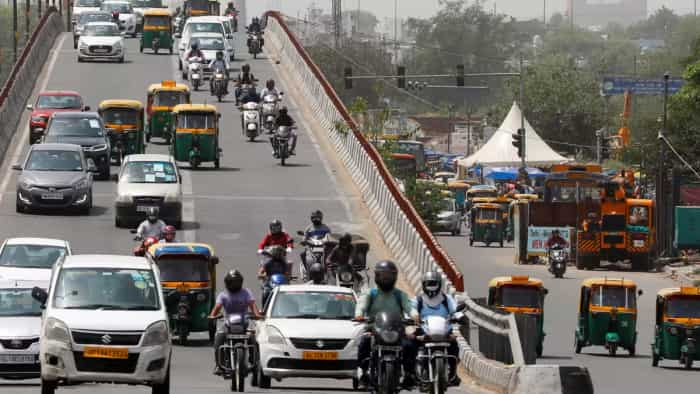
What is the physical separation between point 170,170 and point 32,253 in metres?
13.7

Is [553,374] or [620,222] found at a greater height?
[553,374]

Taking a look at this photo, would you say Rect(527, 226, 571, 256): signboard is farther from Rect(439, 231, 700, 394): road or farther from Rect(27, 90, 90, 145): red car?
Rect(27, 90, 90, 145): red car

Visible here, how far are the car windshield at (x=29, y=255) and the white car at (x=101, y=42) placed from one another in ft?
164

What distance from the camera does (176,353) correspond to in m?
29.6

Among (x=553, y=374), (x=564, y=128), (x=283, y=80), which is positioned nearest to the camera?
(x=553, y=374)

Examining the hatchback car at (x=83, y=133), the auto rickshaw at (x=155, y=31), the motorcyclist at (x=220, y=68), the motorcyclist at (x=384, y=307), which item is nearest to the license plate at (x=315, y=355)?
the motorcyclist at (x=384, y=307)

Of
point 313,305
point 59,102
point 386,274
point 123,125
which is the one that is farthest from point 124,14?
point 386,274

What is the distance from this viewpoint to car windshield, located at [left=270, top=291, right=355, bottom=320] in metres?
23.9

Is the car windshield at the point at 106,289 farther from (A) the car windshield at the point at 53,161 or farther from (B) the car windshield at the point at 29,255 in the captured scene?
(A) the car windshield at the point at 53,161

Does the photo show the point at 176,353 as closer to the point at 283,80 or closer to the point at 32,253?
the point at 32,253

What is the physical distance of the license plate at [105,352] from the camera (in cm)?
2006

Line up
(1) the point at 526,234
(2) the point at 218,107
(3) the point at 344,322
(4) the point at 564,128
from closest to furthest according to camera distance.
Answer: (3) the point at 344,322 < (2) the point at 218,107 < (1) the point at 526,234 < (4) the point at 564,128

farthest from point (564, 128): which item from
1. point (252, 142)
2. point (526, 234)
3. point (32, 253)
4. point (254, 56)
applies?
point (32, 253)

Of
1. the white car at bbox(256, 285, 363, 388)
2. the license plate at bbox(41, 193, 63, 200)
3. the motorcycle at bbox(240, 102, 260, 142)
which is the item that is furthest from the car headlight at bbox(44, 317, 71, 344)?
the motorcycle at bbox(240, 102, 260, 142)
